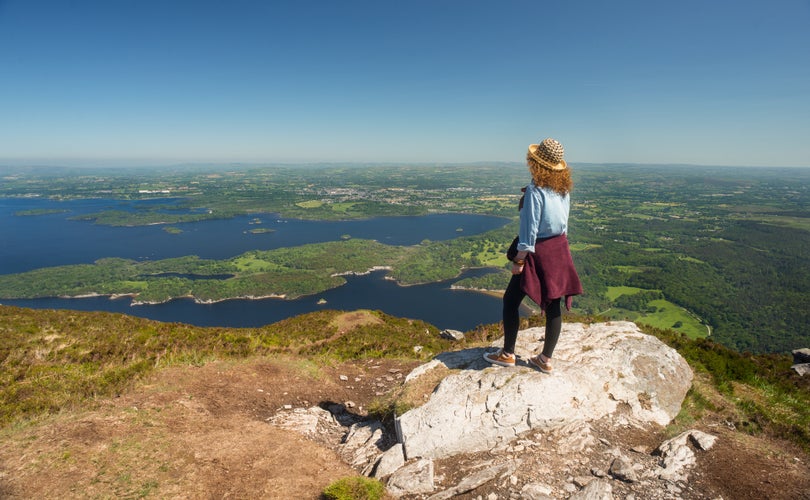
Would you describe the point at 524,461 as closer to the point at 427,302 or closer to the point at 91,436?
the point at 91,436

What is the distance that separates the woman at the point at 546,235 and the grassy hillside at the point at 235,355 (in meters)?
3.38

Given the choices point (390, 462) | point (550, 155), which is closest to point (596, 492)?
point (390, 462)

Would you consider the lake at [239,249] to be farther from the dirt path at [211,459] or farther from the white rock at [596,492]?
the white rock at [596,492]

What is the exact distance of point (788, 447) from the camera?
17.5 ft

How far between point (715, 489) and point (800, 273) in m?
117

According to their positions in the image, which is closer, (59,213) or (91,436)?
(91,436)

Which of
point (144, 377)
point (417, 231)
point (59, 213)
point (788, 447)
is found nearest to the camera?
point (788, 447)

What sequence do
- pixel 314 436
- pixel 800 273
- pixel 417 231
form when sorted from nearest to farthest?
pixel 314 436, pixel 800 273, pixel 417 231

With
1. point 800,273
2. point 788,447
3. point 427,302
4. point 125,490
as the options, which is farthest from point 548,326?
point 800,273

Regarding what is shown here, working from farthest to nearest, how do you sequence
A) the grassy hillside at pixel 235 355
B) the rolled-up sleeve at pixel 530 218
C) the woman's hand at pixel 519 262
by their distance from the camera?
the grassy hillside at pixel 235 355
the woman's hand at pixel 519 262
the rolled-up sleeve at pixel 530 218

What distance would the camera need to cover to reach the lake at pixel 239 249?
7019 centimetres

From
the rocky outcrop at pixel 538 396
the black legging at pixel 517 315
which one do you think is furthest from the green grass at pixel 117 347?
the black legging at pixel 517 315

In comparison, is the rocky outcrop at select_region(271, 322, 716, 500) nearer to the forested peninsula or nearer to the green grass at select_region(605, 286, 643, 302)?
the forested peninsula

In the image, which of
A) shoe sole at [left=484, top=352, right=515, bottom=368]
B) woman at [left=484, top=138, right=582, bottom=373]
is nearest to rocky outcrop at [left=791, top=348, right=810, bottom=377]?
shoe sole at [left=484, top=352, right=515, bottom=368]
